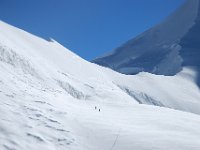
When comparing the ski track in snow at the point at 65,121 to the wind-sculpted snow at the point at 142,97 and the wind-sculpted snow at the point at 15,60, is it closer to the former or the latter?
the wind-sculpted snow at the point at 15,60

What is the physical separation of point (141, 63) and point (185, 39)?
69.4 feet

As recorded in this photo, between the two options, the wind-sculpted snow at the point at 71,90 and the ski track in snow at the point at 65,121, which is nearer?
the ski track in snow at the point at 65,121

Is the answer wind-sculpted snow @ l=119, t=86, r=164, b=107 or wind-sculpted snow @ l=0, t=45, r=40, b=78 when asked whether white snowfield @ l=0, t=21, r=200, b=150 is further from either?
wind-sculpted snow @ l=119, t=86, r=164, b=107

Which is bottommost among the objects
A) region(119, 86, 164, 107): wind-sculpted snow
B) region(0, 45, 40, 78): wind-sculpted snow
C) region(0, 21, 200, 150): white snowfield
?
region(0, 21, 200, 150): white snowfield

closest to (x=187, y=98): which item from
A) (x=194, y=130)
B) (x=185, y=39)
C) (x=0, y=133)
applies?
(x=194, y=130)

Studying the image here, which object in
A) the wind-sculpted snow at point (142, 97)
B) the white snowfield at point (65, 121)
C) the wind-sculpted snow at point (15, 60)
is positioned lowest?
the white snowfield at point (65, 121)

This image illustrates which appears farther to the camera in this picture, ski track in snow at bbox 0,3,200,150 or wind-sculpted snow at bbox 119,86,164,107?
wind-sculpted snow at bbox 119,86,164,107

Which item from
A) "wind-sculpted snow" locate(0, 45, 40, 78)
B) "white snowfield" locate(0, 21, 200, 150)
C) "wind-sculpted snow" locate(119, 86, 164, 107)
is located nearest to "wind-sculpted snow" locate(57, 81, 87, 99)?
"white snowfield" locate(0, 21, 200, 150)

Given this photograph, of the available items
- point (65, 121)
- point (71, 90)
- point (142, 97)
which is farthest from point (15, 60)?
point (142, 97)

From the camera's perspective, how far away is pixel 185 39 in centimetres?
A: 18688

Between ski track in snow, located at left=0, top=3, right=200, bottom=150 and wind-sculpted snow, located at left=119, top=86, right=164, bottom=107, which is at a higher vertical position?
wind-sculpted snow, located at left=119, top=86, right=164, bottom=107

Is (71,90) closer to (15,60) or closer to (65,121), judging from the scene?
(15,60)

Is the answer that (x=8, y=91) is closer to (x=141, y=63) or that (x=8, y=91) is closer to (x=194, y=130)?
(x=194, y=130)

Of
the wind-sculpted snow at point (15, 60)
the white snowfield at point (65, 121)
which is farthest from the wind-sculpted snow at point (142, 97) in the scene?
the wind-sculpted snow at point (15, 60)
